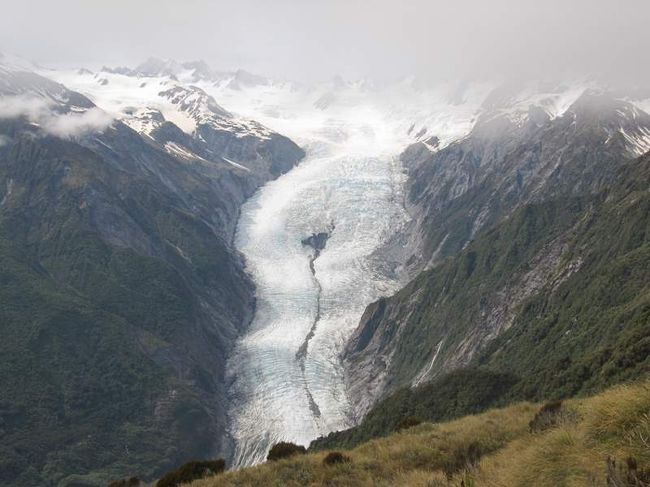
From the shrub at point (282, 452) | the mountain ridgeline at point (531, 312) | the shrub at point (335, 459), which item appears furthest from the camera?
the mountain ridgeline at point (531, 312)

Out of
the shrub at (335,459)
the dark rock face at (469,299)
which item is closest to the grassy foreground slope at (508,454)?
the shrub at (335,459)

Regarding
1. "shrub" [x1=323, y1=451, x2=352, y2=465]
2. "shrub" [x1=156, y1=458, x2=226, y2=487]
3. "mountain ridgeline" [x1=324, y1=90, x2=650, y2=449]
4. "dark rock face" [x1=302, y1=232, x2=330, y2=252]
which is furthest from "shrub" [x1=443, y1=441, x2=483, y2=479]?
"dark rock face" [x1=302, y1=232, x2=330, y2=252]

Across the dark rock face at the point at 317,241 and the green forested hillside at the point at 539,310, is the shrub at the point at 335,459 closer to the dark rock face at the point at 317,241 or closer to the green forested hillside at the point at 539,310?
the green forested hillside at the point at 539,310

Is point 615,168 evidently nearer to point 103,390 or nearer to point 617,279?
point 617,279

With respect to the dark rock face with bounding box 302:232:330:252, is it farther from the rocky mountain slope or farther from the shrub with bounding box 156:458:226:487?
the shrub with bounding box 156:458:226:487

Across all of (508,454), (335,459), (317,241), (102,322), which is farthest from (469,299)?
(508,454)
